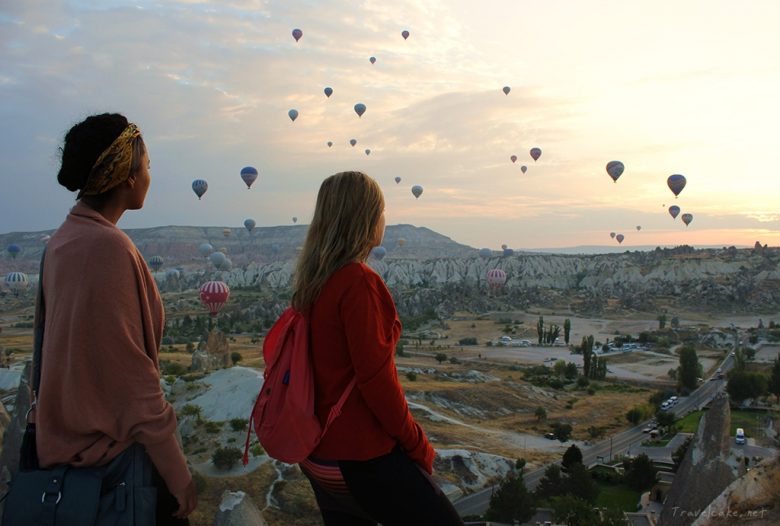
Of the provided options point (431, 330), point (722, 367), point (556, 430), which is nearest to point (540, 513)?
point (556, 430)

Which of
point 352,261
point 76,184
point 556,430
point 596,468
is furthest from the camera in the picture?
point 556,430

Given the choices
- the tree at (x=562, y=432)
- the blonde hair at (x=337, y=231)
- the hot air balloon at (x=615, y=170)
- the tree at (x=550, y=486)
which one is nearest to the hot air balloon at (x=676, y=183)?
the hot air balloon at (x=615, y=170)

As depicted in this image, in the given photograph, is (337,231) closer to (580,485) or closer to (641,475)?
(580,485)

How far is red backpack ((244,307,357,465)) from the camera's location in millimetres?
1830

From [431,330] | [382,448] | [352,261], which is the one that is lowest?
[431,330]

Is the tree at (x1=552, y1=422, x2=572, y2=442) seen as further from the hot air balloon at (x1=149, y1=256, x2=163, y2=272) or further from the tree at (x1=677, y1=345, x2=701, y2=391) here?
the hot air balloon at (x1=149, y1=256, x2=163, y2=272)

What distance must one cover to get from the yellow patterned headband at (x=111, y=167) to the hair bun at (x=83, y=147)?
0.01m

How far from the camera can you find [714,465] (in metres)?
7.95

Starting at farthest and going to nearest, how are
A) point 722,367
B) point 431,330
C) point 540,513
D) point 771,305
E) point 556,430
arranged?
1. point 771,305
2. point 431,330
3. point 722,367
4. point 556,430
5. point 540,513

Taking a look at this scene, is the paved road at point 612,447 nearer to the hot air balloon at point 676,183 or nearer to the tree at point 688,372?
the tree at point 688,372

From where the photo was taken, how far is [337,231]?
76.0 inches

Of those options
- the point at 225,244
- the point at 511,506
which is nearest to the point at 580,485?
the point at 511,506

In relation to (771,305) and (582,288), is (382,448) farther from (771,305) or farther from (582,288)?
(582,288)

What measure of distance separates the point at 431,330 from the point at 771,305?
34019 millimetres
